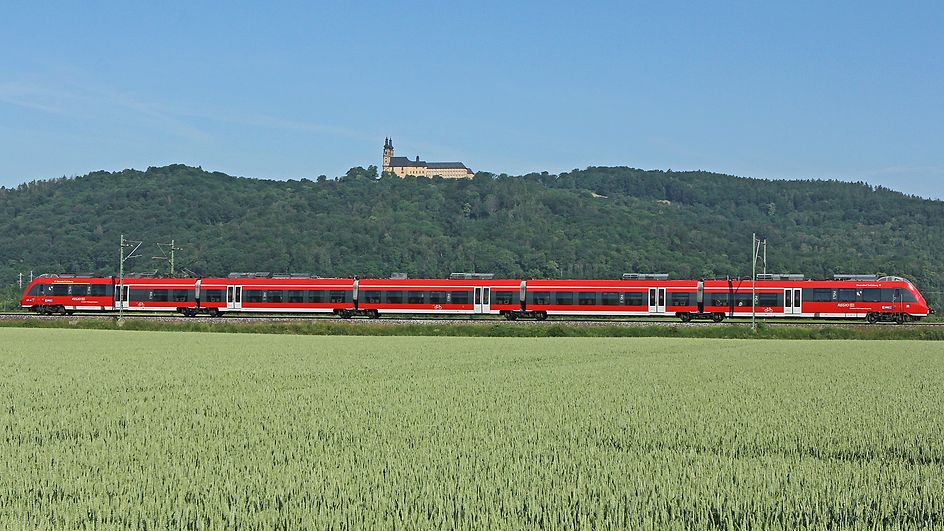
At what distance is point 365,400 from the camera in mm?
21188

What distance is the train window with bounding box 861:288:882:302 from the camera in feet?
223

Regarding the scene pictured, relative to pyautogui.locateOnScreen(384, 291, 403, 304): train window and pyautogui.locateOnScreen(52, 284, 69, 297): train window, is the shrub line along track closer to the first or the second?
pyautogui.locateOnScreen(384, 291, 403, 304): train window

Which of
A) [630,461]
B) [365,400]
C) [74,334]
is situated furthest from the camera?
[74,334]

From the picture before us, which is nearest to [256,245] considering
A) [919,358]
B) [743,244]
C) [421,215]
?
[421,215]

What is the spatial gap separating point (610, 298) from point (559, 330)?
1413cm

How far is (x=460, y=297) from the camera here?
72.9 metres

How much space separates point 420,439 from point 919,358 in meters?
28.2

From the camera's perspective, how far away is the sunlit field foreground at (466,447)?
10.4 metres

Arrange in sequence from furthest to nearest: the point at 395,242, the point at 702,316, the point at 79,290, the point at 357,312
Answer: the point at 395,242, the point at 79,290, the point at 357,312, the point at 702,316

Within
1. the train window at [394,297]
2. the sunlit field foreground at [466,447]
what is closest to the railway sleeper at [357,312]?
the train window at [394,297]

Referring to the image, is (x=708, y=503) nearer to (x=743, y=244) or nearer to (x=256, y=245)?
(x=256, y=245)

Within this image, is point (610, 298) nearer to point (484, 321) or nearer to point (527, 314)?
point (527, 314)

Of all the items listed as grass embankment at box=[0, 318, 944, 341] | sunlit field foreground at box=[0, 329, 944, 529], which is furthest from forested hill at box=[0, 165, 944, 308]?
sunlit field foreground at box=[0, 329, 944, 529]

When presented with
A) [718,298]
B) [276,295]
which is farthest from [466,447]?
[276,295]
